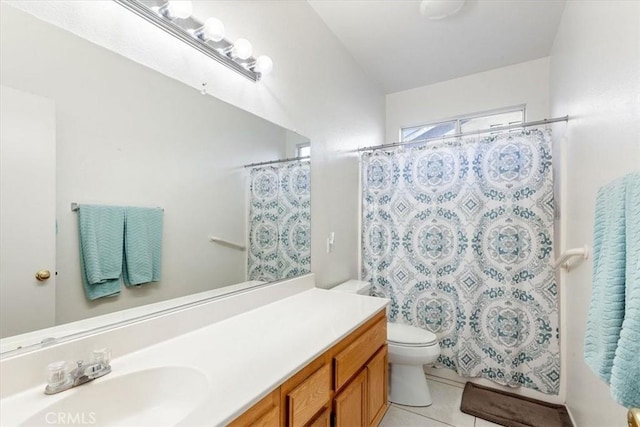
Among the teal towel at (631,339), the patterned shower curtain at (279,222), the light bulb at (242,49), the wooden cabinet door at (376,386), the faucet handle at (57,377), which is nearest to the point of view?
the teal towel at (631,339)

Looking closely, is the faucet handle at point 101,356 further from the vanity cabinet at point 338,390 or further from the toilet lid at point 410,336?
the toilet lid at point 410,336

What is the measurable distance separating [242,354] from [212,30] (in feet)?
4.02

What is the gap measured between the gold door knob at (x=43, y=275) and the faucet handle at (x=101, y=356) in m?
0.25

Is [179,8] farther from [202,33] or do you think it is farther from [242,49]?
[242,49]

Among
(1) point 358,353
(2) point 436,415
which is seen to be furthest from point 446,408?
(1) point 358,353

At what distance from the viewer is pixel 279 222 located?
1.68 m

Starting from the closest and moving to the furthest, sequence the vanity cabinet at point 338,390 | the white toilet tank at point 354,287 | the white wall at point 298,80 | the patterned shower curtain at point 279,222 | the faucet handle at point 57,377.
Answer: the faucet handle at point 57,377, the vanity cabinet at point 338,390, the white wall at point 298,80, the patterned shower curtain at point 279,222, the white toilet tank at point 354,287

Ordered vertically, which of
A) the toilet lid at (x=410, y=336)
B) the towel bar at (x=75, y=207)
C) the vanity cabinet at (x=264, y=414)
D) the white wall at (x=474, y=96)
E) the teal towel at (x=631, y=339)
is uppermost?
the white wall at (x=474, y=96)

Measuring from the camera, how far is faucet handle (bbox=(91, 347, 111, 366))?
78cm

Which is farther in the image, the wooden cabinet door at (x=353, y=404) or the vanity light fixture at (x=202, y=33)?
the wooden cabinet door at (x=353, y=404)

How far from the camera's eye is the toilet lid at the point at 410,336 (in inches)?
72.9

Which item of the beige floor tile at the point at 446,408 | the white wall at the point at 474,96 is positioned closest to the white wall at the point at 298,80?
the white wall at the point at 474,96

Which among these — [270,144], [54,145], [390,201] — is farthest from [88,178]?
[390,201]

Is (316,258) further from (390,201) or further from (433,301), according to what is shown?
(433,301)
